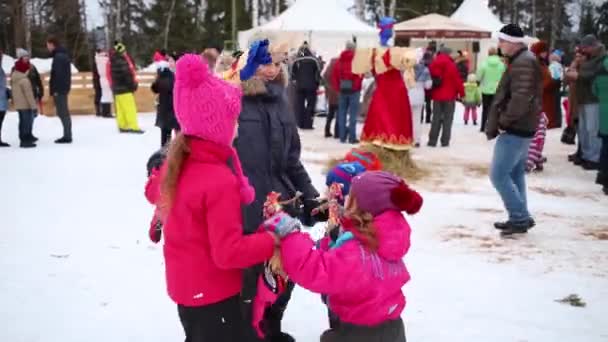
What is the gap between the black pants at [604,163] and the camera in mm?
7427

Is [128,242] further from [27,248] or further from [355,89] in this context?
[355,89]

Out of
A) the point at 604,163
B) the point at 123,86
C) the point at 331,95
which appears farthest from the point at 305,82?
the point at 604,163

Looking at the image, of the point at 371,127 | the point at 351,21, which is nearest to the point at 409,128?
the point at 371,127

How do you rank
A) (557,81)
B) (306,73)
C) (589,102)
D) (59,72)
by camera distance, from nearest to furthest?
1. (589,102)
2. (59,72)
3. (557,81)
4. (306,73)

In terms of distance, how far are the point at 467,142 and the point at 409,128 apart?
12.2 feet

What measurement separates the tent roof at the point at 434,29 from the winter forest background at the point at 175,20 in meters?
5.94

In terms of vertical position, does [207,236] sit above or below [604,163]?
above

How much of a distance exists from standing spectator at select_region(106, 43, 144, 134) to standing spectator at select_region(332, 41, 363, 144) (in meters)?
3.97

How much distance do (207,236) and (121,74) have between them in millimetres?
10684

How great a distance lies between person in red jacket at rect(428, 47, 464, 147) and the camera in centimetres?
1115

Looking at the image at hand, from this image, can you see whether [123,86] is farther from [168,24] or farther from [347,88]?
[168,24]

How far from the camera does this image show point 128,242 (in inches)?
207

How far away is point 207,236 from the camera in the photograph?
218cm

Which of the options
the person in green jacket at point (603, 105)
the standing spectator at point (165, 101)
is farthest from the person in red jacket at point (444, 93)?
the standing spectator at point (165, 101)
